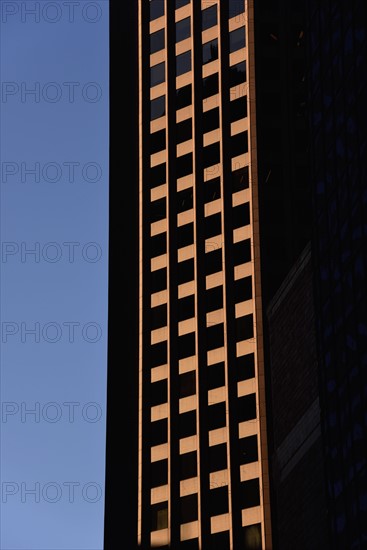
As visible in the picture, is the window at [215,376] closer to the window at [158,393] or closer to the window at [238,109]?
the window at [158,393]

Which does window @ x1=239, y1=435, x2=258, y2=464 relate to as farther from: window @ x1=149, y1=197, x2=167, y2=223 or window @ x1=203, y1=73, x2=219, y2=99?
window @ x1=203, y1=73, x2=219, y2=99

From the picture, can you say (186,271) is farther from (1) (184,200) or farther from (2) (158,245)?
(1) (184,200)

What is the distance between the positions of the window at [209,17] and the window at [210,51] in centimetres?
173

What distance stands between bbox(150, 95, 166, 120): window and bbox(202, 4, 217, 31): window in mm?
7116

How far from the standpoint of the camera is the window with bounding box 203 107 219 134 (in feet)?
320

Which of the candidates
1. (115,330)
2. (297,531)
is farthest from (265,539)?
(297,531)

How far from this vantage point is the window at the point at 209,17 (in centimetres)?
10069

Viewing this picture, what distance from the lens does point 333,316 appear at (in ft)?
132

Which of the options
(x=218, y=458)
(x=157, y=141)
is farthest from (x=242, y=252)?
(x=218, y=458)

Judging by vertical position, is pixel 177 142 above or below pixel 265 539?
above

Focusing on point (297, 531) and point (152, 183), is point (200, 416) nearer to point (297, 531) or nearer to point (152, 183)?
point (152, 183)

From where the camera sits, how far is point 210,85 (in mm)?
98625

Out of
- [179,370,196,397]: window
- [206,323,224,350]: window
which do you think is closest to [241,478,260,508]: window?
[179,370,196,397]: window

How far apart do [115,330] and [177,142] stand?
1669cm
